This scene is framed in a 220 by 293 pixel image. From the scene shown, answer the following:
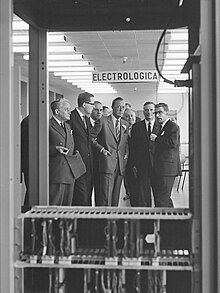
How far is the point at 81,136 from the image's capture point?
465 cm

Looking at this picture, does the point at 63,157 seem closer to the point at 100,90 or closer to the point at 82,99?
the point at 82,99

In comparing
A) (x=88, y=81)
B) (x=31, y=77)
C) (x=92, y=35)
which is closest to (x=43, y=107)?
(x=31, y=77)

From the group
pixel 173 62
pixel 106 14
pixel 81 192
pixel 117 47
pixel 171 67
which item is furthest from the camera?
pixel 171 67

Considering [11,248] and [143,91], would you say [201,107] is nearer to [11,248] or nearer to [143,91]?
[11,248]

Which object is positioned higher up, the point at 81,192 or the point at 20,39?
the point at 20,39

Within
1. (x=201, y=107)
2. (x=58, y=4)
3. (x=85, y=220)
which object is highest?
(x=58, y=4)

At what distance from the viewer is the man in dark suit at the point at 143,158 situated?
481 centimetres

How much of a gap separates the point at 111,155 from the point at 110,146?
0.36ft

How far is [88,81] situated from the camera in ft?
38.6

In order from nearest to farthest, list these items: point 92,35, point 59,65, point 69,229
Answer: point 69,229 < point 92,35 < point 59,65

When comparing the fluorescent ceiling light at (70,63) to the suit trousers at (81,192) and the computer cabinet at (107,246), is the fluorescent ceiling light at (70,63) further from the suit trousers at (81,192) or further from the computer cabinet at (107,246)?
the computer cabinet at (107,246)

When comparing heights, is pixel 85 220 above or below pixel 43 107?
below

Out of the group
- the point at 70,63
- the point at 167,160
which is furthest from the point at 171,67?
the point at 167,160

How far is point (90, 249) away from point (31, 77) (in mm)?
820
